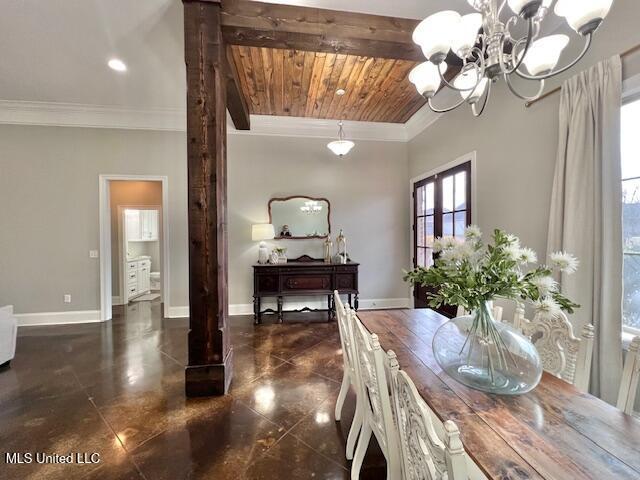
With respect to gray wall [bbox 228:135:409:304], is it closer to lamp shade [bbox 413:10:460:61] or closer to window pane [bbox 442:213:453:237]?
window pane [bbox 442:213:453:237]

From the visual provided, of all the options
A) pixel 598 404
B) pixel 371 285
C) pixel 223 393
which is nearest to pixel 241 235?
pixel 371 285

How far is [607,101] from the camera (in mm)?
1810

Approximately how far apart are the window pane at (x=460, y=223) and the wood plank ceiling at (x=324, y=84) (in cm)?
174

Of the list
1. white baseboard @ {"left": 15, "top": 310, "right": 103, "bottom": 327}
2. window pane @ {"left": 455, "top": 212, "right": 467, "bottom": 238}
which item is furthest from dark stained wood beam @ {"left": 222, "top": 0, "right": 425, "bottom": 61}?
white baseboard @ {"left": 15, "top": 310, "right": 103, "bottom": 327}

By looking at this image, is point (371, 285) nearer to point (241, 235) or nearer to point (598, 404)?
point (241, 235)

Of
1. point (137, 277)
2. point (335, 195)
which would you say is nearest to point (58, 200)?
point (137, 277)

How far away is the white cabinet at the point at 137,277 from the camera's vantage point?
5.48 meters

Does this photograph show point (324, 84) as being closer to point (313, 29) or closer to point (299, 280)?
point (313, 29)

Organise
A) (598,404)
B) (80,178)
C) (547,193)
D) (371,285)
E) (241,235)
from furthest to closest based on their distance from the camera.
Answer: (371,285) → (241,235) → (80,178) → (547,193) → (598,404)

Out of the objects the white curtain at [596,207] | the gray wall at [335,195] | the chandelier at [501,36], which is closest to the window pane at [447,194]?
the gray wall at [335,195]

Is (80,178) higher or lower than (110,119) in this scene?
lower

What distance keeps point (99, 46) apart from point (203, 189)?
211 cm

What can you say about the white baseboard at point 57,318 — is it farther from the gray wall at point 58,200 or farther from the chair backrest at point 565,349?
the chair backrest at point 565,349

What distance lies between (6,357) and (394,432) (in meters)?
3.84
